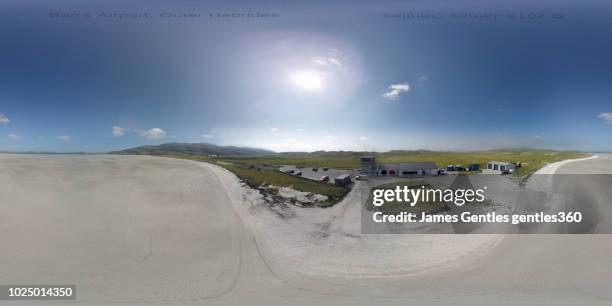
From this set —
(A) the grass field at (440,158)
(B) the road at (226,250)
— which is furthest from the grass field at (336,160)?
(B) the road at (226,250)

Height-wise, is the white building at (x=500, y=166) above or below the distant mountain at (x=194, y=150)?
below

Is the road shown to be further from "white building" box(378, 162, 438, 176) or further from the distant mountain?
"white building" box(378, 162, 438, 176)

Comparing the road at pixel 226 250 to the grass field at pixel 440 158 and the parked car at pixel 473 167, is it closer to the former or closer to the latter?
the grass field at pixel 440 158

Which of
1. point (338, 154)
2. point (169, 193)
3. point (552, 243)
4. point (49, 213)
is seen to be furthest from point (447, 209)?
point (49, 213)

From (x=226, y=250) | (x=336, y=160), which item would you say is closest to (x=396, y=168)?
(x=336, y=160)

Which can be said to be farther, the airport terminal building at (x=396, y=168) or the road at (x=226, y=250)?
the airport terminal building at (x=396, y=168)

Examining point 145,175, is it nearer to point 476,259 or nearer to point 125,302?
point 125,302

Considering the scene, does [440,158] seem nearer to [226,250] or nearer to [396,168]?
[396,168]
